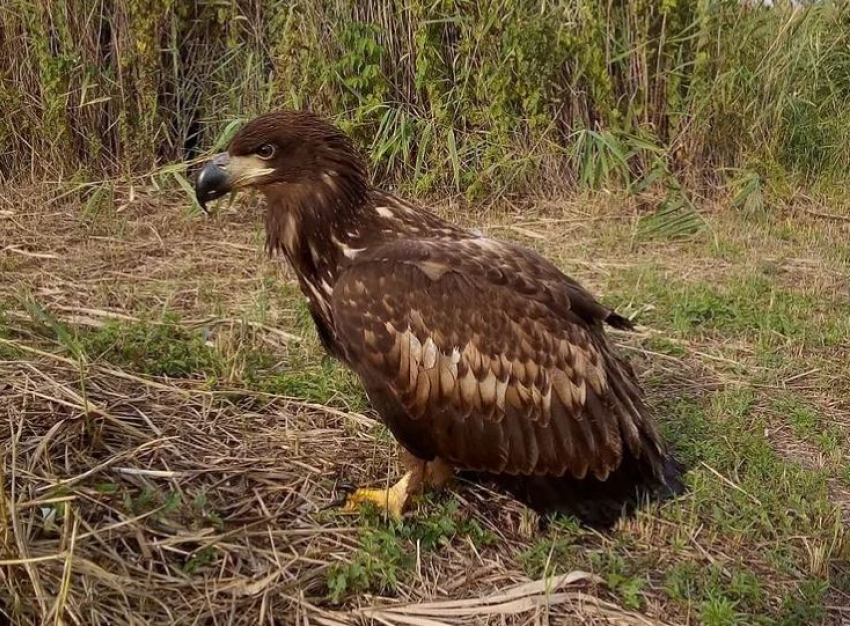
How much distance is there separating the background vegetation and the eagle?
343 centimetres

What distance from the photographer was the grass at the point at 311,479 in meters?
2.31

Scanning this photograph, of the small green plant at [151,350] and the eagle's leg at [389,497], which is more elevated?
the eagle's leg at [389,497]

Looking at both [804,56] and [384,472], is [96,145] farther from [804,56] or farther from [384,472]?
[804,56]

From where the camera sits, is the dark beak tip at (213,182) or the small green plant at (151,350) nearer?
the dark beak tip at (213,182)

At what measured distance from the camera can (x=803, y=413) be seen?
3617 millimetres

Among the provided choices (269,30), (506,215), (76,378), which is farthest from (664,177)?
(76,378)

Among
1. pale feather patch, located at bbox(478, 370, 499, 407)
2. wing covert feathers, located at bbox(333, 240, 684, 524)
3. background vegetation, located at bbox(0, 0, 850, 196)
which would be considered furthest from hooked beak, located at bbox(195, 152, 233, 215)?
background vegetation, located at bbox(0, 0, 850, 196)

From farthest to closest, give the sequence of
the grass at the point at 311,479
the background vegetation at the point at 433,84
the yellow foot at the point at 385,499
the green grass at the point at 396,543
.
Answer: the background vegetation at the point at 433,84 → the yellow foot at the point at 385,499 → the green grass at the point at 396,543 → the grass at the point at 311,479

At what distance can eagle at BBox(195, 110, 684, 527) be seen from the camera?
8.63ft

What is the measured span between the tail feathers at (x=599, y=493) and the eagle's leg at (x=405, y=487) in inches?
11.2

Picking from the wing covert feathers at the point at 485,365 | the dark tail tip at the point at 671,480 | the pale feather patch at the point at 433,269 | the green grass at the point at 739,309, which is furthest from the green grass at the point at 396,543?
the green grass at the point at 739,309

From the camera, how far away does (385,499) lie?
9.35 feet

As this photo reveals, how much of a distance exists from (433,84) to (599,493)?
4154mm

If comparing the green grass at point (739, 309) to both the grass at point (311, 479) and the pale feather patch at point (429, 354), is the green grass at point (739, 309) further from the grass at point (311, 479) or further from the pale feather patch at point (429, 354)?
the pale feather patch at point (429, 354)
